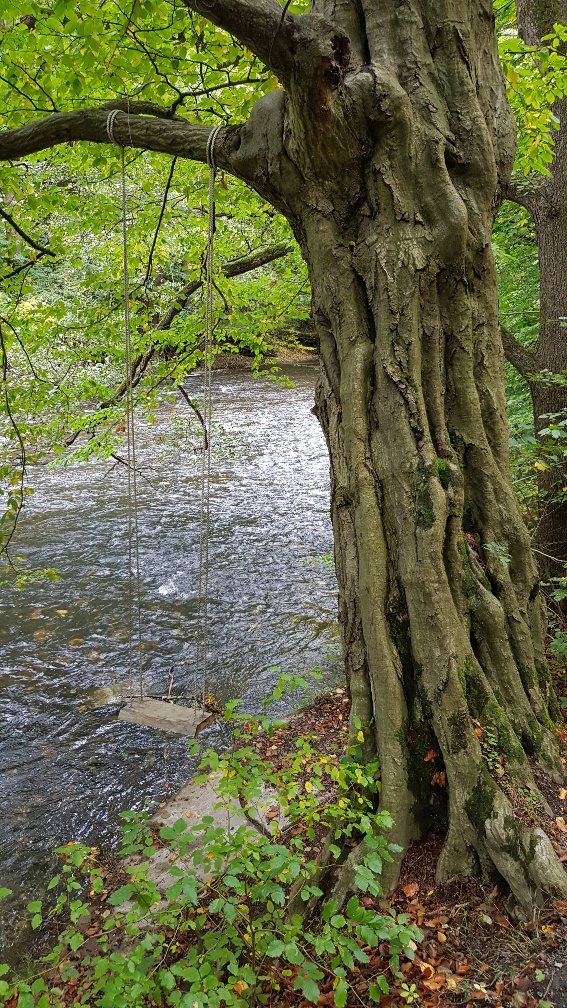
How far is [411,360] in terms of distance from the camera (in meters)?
2.75

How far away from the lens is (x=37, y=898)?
3.39 m

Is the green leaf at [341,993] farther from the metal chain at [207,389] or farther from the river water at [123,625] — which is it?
the river water at [123,625]

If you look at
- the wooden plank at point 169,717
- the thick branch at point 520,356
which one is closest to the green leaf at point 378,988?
the wooden plank at point 169,717

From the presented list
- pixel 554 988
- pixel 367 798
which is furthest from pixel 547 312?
pixel 554 988

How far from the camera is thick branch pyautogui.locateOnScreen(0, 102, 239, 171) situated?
3107mm

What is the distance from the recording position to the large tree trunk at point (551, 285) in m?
4.86

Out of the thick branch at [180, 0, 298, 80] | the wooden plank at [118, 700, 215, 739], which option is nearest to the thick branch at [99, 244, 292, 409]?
the wooden plank at [118, 700, 215, 739]

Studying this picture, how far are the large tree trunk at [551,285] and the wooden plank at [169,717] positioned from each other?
9.61 ft

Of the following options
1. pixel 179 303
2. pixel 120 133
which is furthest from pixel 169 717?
pixel 179 303

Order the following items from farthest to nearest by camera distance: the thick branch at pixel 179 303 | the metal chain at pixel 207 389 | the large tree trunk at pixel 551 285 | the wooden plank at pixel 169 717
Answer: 1. the thick branch at pixel 179 303
2. the large tree trunk at pixel 551 285
3. the wooden plank at pixel 169 717
4. the metal chain at pixel 207 389

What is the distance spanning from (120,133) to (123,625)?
4.68 metres

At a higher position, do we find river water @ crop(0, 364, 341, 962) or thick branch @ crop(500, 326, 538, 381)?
thick branch @ crop(500, 326, 538, 381)

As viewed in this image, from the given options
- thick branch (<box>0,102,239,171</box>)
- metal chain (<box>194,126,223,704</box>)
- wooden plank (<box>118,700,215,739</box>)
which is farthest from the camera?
wooden plank (<box>118,700,215,739</box>)

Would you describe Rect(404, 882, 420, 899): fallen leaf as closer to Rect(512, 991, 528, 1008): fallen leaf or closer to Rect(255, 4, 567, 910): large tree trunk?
Rect(255, 4, 567, 910): large tree trunk
